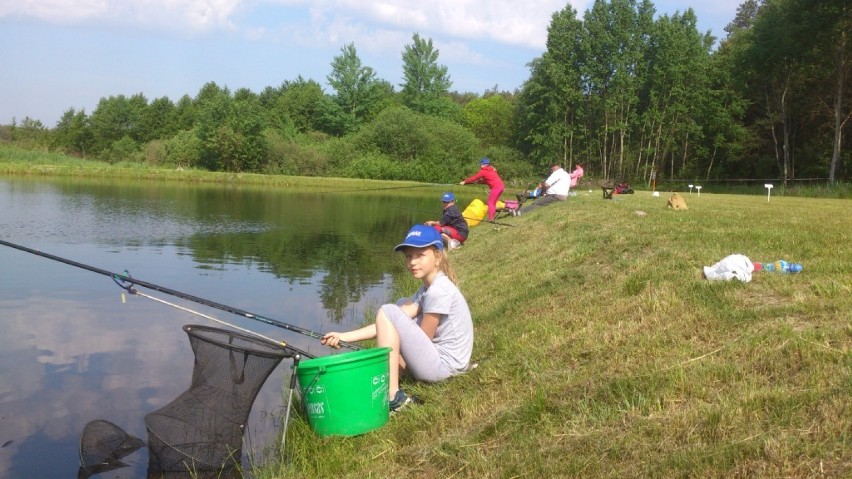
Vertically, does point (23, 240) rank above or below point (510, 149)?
below

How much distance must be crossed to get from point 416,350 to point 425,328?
23cm

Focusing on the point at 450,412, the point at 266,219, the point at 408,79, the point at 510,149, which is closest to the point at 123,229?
the point at 266,219

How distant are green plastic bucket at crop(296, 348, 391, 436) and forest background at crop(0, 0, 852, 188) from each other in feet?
116

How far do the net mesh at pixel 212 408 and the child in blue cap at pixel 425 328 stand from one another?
589mm

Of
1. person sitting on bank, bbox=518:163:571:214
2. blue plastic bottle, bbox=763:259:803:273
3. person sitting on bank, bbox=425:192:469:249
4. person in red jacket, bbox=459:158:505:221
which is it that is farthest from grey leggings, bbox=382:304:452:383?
person sitting on bank, bbox=518:163:571:214

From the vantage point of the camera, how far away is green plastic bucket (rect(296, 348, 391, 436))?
476cm

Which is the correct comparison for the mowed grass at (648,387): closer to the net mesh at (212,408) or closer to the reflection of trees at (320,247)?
the net mesh at (212,408)

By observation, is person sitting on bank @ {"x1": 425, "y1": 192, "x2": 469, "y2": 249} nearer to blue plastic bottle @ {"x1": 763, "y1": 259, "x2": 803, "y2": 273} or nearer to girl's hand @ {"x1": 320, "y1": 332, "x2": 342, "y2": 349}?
blue plastic bottle @ {"x1": 763, "y1": 259, "x2": 803, "y2": 273}

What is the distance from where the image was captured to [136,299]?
11453 millimetres

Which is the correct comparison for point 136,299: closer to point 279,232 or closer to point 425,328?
point 425,328

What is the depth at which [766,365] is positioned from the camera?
4344 mm

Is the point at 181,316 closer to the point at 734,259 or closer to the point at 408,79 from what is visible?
the point at 734,259

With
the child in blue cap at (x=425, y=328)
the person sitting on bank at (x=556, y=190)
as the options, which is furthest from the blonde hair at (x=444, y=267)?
the person sitting on bank at (x=556, y=190)

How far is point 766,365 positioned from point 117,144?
86248 mm
